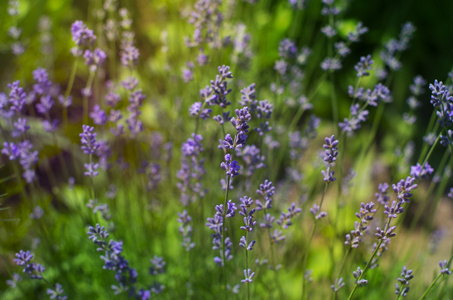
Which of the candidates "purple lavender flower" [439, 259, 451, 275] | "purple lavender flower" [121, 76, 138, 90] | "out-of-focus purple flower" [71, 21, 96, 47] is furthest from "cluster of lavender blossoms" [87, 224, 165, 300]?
"purple lavender flower" [439, 259, 451, 275]

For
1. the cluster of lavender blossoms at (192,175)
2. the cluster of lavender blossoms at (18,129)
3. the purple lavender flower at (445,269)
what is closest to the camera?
the purple lavender flower at (445,269)

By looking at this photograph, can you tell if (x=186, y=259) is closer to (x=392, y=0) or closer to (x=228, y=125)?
(x=228, y=125)

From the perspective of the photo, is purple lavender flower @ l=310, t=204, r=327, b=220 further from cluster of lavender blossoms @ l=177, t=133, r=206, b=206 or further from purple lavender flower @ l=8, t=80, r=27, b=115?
purple lavender flower @ l=8, t=80, r=27, b=115

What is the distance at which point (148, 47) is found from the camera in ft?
12.9

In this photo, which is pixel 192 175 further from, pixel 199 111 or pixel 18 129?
pixel 18 129

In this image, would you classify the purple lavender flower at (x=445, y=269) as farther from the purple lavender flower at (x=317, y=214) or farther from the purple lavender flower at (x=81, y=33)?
the purple lavender flower at (x=81, y=33)

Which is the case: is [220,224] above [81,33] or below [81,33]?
below

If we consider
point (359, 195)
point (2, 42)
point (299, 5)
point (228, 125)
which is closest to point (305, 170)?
point (359, 195)

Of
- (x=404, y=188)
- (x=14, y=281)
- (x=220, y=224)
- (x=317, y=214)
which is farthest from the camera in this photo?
(x=14, y=281)

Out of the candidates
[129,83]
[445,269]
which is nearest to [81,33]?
[129,83]

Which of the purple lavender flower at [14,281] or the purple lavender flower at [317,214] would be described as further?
the purple lavender flower at [14,281]

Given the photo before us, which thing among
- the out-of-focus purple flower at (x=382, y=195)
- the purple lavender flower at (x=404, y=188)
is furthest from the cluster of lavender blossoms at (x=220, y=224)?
the out-of-focus purple flower at (x=382, y=195)

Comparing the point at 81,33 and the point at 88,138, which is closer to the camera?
the point at 88,138

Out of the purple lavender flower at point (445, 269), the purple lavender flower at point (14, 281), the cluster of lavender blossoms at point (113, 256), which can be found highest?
the purple lavender flower at point (14, 281)
